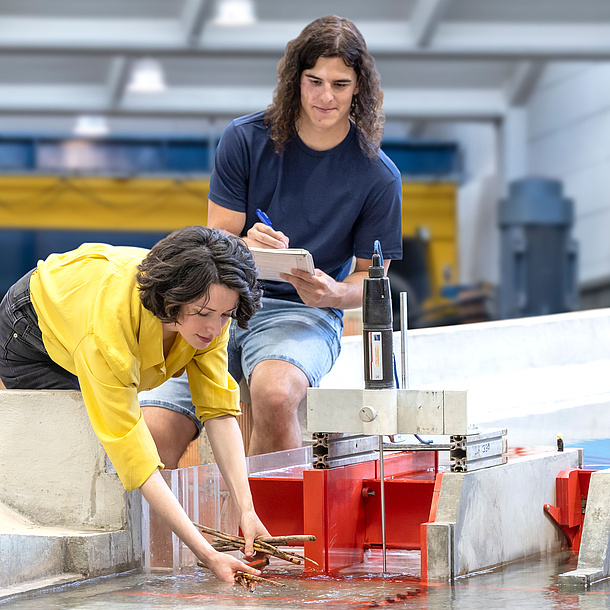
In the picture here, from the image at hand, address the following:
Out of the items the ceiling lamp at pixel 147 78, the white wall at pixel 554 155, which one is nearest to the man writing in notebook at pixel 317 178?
the white wall at pixel 554 155

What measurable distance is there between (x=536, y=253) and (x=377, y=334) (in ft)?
36.3

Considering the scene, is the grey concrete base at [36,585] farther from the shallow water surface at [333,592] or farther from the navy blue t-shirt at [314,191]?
the navy blue t-shirt at [314,191]

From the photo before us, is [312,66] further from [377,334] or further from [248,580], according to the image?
[248,580]

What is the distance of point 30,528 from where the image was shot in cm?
236

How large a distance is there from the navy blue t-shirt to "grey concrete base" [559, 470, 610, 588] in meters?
1.06

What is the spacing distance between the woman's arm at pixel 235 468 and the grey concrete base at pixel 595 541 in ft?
2.40

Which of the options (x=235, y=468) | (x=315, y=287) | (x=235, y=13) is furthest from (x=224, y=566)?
(x=235, y=13)

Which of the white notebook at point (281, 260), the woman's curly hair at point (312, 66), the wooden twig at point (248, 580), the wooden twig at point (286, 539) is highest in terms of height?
the woman's curly hair at point (312, 66)

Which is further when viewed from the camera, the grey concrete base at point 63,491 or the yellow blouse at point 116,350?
the grey concrete base at point 63,491

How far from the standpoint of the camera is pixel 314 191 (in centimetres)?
305

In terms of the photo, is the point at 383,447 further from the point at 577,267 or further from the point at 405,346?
the point at 577,267

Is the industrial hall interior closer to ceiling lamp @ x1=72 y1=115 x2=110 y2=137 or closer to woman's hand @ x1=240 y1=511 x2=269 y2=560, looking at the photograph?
woman's hand @ x1=240 y1=511 x2=269 y2=560

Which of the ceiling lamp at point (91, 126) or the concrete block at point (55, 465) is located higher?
the ceiling lamp at point (91, 126)

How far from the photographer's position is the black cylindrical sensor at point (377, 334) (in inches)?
88.2
